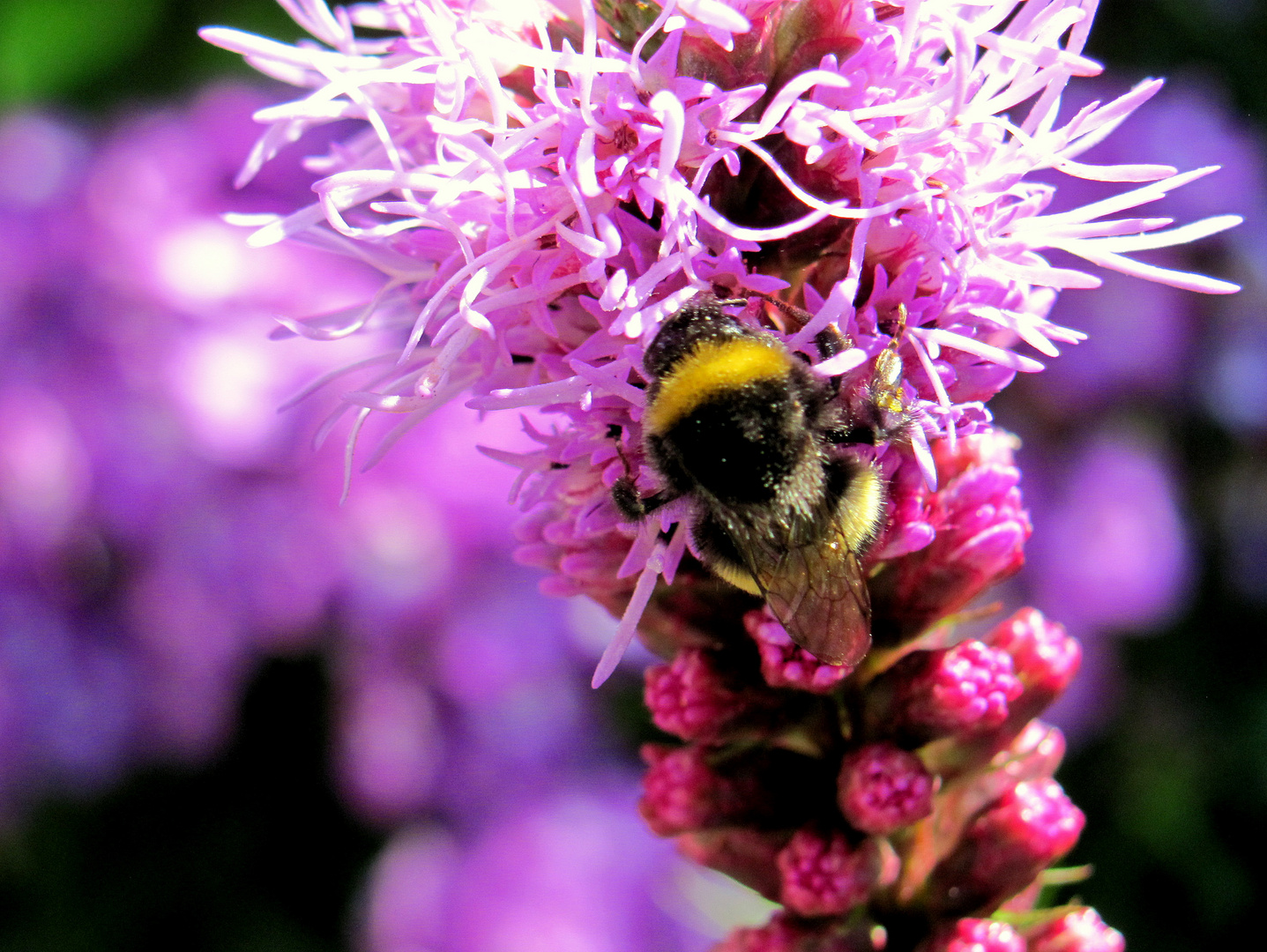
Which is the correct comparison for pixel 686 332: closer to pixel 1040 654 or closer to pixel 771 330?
pixel 771 330

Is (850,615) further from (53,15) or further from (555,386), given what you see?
(53,15)

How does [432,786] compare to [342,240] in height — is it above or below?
below

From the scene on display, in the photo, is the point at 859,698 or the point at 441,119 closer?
the point at 441,119

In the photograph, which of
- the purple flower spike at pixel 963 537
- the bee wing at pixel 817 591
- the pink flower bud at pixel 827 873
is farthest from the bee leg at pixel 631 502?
the pink flower bud at pixel 827 873

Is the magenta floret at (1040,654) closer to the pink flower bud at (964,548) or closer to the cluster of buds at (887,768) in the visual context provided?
the cluster of buds at (887,768)

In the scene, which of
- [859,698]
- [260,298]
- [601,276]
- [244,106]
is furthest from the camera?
[244,106]

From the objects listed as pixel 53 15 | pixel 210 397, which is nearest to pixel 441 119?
pixel 210 397

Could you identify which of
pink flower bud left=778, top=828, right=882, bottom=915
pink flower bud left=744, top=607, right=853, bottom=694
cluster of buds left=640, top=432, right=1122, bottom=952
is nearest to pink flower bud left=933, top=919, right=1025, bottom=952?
cluster of buds left=640, top=432, right=1122, bottom=952

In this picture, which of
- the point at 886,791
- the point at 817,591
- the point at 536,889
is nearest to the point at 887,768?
the point at 886,791
